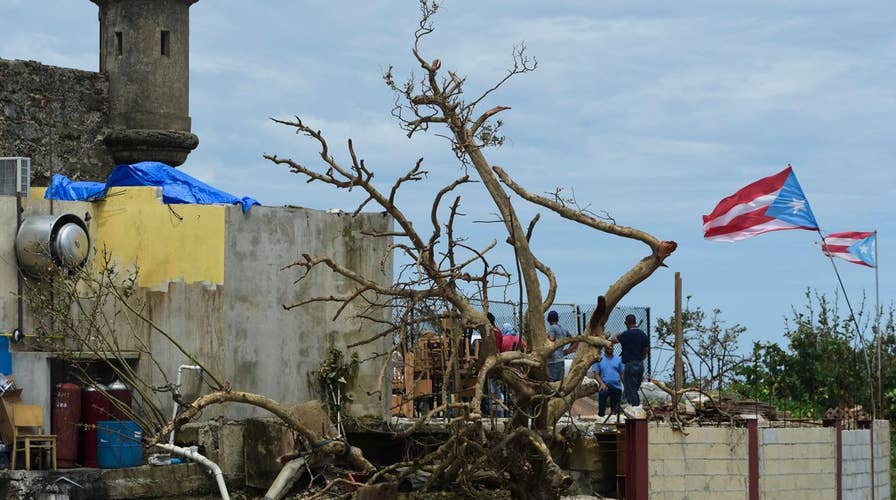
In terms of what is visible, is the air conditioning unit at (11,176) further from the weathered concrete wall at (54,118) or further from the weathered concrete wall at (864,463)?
the weathered concrete wall at (864,463)

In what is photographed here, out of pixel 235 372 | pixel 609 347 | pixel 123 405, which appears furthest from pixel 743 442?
pixel 123 405

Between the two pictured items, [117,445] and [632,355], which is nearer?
[117,445]

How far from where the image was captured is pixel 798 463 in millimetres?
20891

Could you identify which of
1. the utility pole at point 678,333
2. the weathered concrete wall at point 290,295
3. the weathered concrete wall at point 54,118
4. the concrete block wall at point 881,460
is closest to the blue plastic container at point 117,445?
the weathered concrete wall at point 290,295

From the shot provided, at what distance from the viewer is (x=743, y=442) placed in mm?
20016

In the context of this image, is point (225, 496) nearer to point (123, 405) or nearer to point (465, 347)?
point (123, 405)

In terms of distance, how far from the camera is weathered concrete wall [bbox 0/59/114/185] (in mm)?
22391

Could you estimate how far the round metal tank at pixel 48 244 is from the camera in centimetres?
1839

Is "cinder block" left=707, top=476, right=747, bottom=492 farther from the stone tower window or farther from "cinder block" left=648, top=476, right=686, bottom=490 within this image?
the stone tower window

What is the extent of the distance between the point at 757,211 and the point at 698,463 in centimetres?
478

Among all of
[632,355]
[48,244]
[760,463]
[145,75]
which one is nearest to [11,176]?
[48,244]

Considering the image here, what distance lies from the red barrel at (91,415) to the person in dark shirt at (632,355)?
6878mm

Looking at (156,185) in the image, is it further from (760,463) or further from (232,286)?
(760,463)

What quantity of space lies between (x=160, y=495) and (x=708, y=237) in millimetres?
9495
